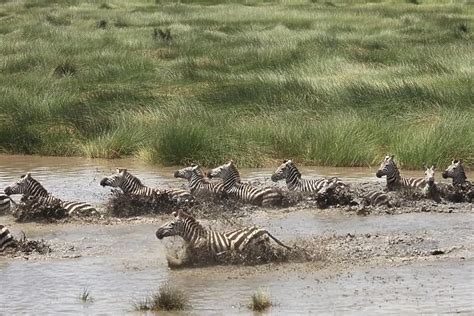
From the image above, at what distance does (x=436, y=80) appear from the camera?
21.4 metres

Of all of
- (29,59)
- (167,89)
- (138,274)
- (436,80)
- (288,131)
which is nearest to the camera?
(138,274)

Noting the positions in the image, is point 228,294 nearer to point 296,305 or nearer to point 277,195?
point 296,305

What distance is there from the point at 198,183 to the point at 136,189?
921 mm

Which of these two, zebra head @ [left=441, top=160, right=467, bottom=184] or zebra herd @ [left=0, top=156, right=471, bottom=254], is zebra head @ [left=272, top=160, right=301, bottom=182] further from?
zebra head @ [left=441, top=160, right=467, bottom=184]

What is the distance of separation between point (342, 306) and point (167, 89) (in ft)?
50.2

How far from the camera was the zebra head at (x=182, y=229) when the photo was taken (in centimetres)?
1072

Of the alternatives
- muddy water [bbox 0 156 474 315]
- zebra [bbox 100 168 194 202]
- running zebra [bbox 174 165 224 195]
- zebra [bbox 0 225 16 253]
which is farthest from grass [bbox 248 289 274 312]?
running zebra [bbox 174 165 224 195]

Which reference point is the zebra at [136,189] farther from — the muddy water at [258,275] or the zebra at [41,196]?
the muddy water at [258,275]

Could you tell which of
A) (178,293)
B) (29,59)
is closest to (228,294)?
(178,293)

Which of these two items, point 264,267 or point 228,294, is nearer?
point 228,294

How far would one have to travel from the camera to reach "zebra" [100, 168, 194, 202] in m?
13.8

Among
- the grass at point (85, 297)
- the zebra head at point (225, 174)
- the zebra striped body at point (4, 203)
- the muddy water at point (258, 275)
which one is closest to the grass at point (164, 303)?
the muddy water at point (258, 275)

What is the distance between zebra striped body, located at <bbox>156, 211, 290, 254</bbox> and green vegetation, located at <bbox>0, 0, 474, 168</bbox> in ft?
21.4

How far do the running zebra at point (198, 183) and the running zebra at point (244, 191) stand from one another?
10 cm
